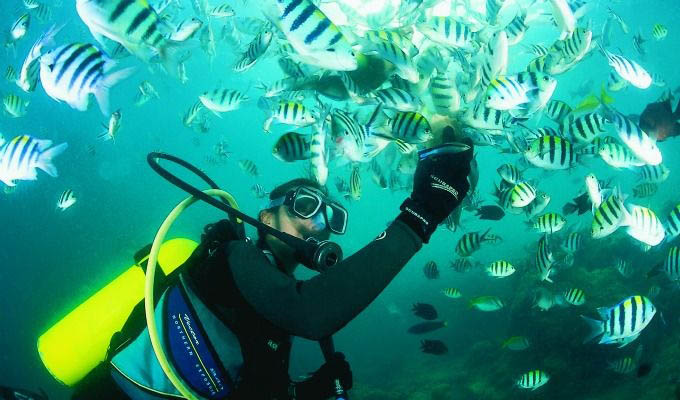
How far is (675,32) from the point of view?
36969 millimetres

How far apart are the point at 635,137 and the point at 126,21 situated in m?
4.14

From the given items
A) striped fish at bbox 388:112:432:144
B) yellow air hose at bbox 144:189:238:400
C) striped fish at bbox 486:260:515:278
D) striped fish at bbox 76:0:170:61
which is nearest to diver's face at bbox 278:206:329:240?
yellow air hose at bbox 144:189:238:400

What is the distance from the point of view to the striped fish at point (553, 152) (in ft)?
12.1

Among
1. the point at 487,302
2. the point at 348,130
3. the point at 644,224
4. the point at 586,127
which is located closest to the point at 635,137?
the point at 586,127

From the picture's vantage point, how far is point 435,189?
2.08 m

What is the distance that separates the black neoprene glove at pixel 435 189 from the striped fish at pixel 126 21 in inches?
67.7

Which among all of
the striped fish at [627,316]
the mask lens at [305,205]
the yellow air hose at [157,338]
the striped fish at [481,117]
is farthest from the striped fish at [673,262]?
the yellow air hose at [157,338]

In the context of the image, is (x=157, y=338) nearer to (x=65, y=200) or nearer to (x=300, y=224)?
(x=300, y=224)

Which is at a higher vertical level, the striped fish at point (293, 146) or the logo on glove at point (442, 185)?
the striped fish at point (293, 146)

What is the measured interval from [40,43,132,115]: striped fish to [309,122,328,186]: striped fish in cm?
171

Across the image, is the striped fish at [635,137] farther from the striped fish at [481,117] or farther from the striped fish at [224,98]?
the striped fish at [224,98]

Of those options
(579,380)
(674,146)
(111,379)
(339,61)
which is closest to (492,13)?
(339,61)

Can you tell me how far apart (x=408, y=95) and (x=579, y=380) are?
9.08 meters

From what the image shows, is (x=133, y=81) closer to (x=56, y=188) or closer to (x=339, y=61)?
(x=56, y=188)
